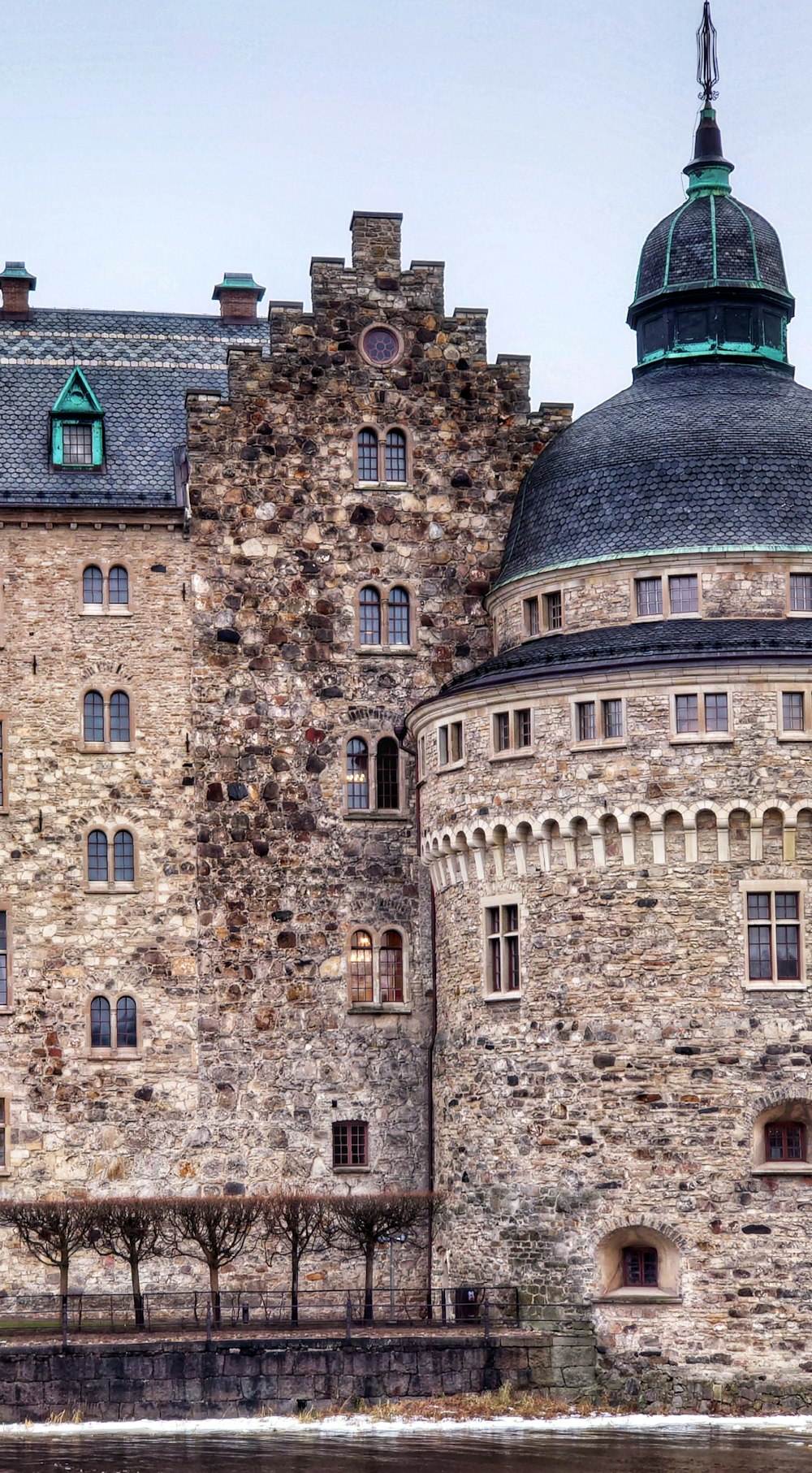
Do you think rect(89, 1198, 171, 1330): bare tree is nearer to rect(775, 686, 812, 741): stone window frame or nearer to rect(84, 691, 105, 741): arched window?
rect(84, 691, 105, 741): arched window

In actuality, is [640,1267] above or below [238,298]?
below

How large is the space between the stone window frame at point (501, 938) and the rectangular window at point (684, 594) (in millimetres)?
6782

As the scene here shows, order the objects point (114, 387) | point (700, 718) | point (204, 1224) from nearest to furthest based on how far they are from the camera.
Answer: point (700, 718) → point (204, 1224) → point (114, 387)

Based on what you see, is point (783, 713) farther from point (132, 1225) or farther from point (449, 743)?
point (132, 1225)

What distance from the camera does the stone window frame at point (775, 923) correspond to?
5562cm

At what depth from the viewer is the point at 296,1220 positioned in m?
57.7

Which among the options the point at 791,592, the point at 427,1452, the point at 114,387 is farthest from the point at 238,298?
the point at 427,1452

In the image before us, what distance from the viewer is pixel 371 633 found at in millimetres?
64500

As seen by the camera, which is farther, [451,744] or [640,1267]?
[451,744]

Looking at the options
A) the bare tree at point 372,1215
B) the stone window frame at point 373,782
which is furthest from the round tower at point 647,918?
the stone window frame at point 373,782

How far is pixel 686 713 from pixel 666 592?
407 cm

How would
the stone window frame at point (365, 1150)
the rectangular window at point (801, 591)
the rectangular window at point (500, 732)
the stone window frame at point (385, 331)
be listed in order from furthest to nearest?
the stone window frame at point (385, 331)
the stone window frame at point (365, 1150)
the rectangular window at point (801, 591)
the rectangular window at point (500, 732)

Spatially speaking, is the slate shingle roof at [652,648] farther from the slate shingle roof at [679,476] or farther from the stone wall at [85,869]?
the stone wall at [85,869]

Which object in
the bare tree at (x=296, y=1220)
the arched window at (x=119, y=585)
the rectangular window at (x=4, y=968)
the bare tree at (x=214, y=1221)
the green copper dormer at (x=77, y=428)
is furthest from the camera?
the green copper dormer at (x=77, y=428)
